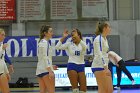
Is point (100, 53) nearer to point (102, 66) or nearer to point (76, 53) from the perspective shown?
point (102, 66)

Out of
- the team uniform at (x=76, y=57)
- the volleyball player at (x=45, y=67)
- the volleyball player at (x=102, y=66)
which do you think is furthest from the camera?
the team uniform at (x=76, y=57)

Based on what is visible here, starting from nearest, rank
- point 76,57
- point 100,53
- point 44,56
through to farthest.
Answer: point 100,53
point 44,56
point 76,57

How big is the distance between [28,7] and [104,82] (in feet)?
35.9

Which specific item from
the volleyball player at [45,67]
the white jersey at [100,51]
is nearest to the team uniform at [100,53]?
the white jersey at [100,51]

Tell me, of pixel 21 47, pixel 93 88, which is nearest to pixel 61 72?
pixel 93 88

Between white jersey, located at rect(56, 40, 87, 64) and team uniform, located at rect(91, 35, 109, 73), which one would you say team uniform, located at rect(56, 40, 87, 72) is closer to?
white jersey, located at rect(56, 40, 87, 64)

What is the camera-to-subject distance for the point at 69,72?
789 cm

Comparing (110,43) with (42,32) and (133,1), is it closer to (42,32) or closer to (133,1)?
(133,1)

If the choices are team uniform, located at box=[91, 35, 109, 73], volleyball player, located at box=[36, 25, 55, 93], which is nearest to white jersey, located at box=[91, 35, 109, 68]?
team uniform, located at box=[91, 35, 109, 73]

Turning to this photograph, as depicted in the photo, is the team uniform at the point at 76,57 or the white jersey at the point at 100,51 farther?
the team uniform at the point at 76,57

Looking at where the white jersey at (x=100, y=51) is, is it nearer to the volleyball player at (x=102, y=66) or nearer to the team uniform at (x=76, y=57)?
the volleyball player at (x=102, y=66)

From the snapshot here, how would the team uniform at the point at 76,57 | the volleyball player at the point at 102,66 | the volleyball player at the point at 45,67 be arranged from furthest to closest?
the team uniform at the point at 76,57 → the volleyball player at the point at 45,67 → the volleyball player at the point at 102,66

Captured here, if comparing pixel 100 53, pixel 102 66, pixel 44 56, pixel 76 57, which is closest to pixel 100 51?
pixel 100 53

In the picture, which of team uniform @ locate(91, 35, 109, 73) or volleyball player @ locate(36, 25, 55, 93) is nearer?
team uniform @ locate(91, 35, 109, 73)
